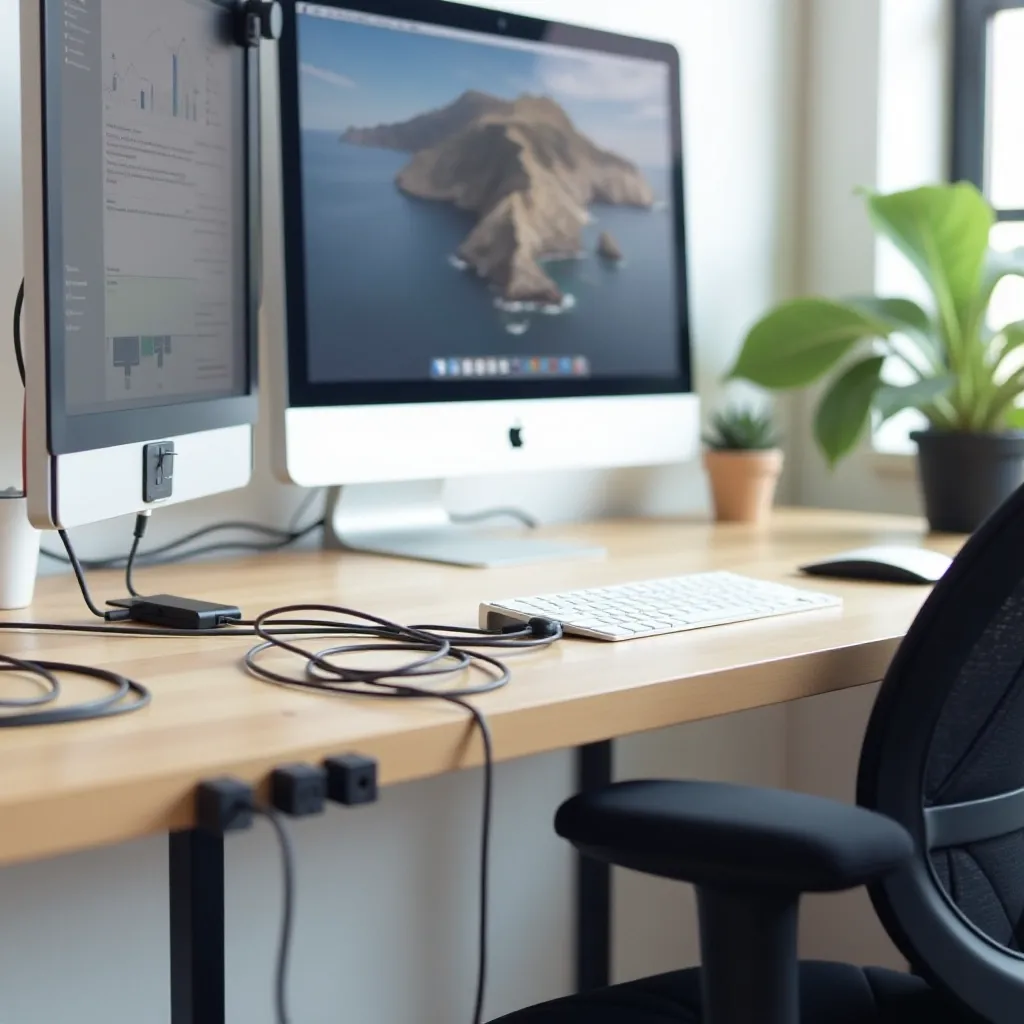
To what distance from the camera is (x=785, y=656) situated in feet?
3.61

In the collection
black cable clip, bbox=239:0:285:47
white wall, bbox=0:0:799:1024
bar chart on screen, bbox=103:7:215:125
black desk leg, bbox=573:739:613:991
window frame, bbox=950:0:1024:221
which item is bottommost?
black desk leg, bbox=573:739:613:991

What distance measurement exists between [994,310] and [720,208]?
463 mm

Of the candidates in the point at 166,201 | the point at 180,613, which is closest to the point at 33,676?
the point at 180,613

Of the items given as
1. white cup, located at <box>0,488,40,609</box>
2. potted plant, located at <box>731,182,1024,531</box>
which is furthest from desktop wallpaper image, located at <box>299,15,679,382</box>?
white cup, located at <box>0,488,40,609</box>

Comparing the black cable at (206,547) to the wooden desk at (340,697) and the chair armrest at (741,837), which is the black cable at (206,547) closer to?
the wooden desk at (340,697)

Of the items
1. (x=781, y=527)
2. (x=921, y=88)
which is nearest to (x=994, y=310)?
(x=921, y=88)

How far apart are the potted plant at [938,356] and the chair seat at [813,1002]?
0.86 metres

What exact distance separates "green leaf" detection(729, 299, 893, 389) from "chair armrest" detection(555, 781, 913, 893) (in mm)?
1199

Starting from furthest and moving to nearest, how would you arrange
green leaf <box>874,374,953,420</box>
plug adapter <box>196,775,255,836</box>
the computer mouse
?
green leaf <box>874,374,953,420</box>
the computer mouse
plug adapter <box>196,775,255,836</box>

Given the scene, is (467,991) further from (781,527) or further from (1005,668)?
(1005,668)

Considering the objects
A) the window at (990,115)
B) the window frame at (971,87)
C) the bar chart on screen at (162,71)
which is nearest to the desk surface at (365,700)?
the bar chart on screen at (162,71)

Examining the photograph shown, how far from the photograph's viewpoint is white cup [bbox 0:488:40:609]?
49.7 inches

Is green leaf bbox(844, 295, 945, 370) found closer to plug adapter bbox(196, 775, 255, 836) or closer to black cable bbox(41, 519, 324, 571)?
black cable bbox(41, 519, 324, 571)

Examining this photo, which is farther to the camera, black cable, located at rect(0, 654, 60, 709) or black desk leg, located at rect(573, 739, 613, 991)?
black desk leg, located at rect(573, 739, 613, 991)
